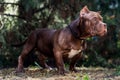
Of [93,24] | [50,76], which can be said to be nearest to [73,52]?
[50,76]

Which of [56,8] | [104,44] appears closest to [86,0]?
[56,8]

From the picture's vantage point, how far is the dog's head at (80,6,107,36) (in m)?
7.24

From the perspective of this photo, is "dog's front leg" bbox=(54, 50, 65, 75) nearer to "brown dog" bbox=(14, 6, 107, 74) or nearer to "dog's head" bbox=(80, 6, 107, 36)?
"brown dog" bbox=(14, 6, 107, 74)

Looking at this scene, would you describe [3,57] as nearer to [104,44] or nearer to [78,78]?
[104,44]

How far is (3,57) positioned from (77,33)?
10.5ft

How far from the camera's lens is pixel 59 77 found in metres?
7.30

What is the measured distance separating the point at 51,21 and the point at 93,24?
288 cm

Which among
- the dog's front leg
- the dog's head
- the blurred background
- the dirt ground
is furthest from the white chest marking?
the blurred background

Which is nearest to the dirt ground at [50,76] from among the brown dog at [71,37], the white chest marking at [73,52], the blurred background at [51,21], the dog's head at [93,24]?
the brown dog at [71,37]

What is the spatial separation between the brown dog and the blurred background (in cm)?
99

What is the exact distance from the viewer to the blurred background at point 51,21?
31.1ft

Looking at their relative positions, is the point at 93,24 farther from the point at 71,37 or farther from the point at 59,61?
the point at 59,61

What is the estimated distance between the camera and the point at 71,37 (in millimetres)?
7637

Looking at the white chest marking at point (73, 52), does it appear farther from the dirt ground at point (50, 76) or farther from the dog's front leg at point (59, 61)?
the dirt ground at point (50, 76)
